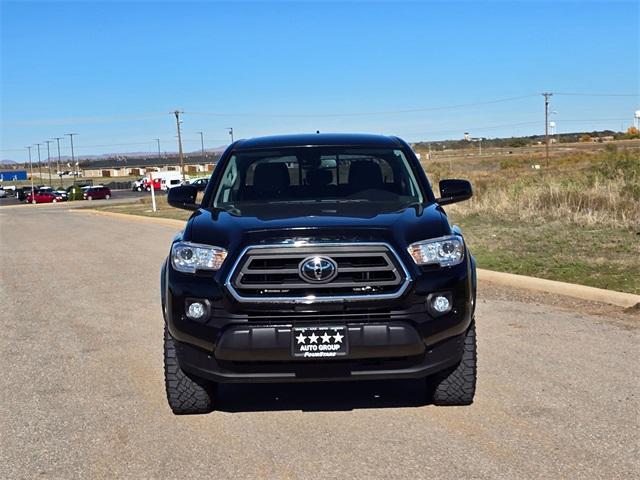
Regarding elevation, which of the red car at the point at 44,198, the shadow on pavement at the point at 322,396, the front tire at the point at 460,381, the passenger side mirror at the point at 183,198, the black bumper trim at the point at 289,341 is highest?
the passenger side mirror at the point at 183,198

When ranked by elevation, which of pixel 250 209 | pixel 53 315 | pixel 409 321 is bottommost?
pixel 53 315

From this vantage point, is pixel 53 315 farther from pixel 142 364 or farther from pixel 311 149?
pixel 311 149

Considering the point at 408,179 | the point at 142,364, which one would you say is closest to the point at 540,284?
the point at 408,179

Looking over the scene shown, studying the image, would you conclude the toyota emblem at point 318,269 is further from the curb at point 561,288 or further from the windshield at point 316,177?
the curb at point 561,288

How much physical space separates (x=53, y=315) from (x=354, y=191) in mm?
4676

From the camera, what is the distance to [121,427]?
507 centimetres

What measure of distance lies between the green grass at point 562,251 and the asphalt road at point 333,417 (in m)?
1.81

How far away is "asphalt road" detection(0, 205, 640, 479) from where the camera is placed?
4320 millimetres

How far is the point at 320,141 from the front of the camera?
645cm

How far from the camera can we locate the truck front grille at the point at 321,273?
457 cm

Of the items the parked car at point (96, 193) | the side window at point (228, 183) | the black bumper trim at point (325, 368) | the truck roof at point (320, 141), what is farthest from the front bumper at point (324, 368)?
the parked car at point (96, 193)

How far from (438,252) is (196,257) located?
1398 mm

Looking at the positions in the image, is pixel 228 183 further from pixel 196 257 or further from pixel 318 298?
pixel 318 298

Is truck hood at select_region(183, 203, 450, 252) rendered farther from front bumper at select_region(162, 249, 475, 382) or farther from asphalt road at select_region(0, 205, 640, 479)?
asphalt road at select_region(0, 205, 640, 479)
